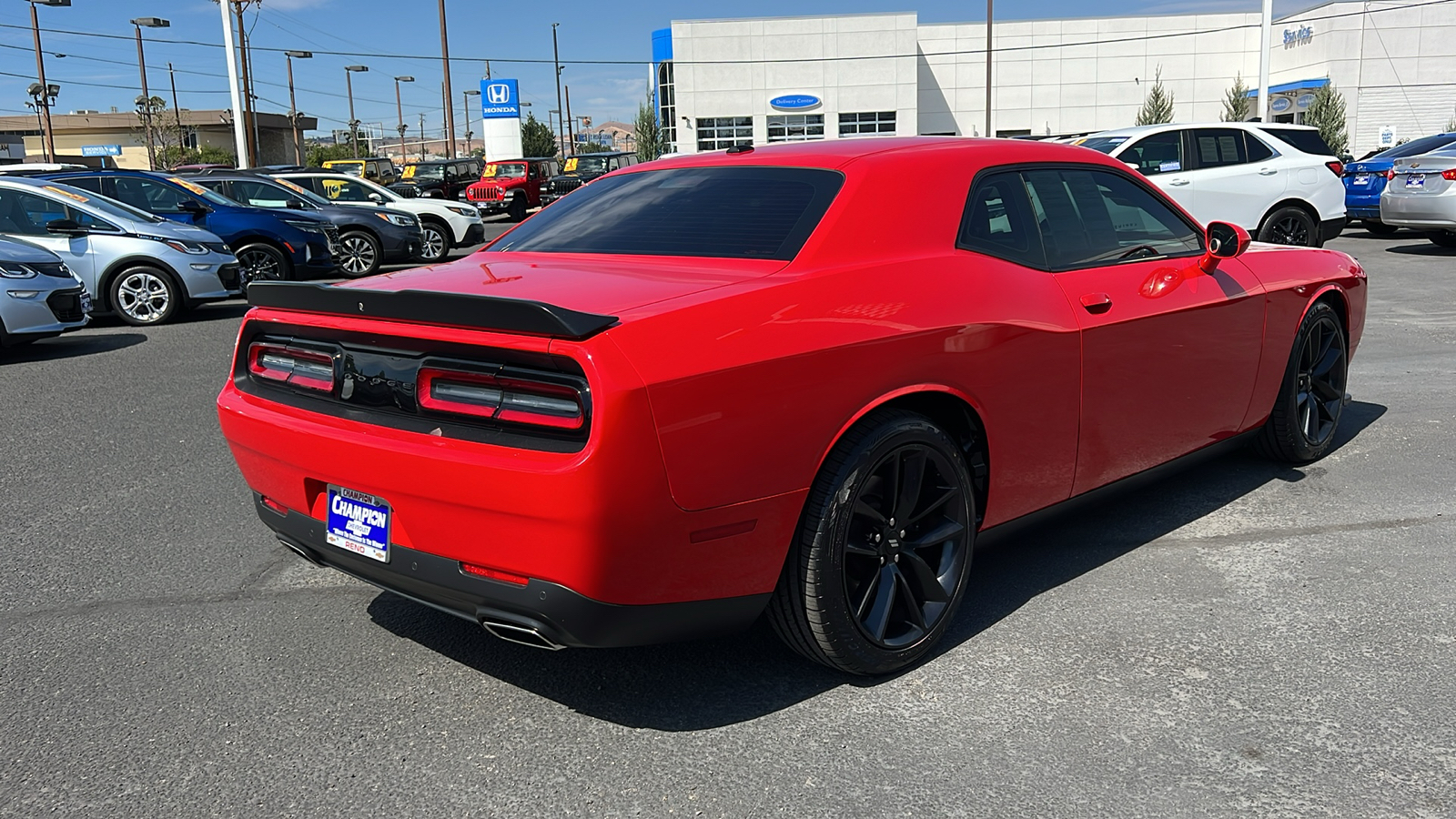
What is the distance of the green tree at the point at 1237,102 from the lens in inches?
2109

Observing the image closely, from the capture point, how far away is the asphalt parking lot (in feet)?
8.86

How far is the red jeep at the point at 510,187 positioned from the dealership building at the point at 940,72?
88.2 ft

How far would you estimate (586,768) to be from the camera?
282 centimetres

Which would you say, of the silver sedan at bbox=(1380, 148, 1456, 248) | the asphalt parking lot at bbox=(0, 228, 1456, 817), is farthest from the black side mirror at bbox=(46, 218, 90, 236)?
the silver sedan at bbox=(1380, 148, 1456, 248)

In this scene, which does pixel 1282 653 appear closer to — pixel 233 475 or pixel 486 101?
pixel 233 475

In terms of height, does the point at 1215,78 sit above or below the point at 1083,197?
above

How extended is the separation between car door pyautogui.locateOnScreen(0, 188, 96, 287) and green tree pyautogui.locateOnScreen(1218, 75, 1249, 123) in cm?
5178

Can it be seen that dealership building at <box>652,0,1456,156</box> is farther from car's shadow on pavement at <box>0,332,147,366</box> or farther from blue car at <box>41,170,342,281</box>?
car's shadow on pavement at <box>0,332,147,366</box>

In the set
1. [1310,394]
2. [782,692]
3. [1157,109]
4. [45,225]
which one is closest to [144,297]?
[45,225]

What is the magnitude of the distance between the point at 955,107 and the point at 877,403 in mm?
62548

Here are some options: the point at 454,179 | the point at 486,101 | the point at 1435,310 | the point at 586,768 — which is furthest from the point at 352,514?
the point at 486,101

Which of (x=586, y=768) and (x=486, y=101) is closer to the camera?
(x=586, y=768)

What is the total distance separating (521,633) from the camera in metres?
2.80

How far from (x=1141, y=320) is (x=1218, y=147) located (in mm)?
10733
